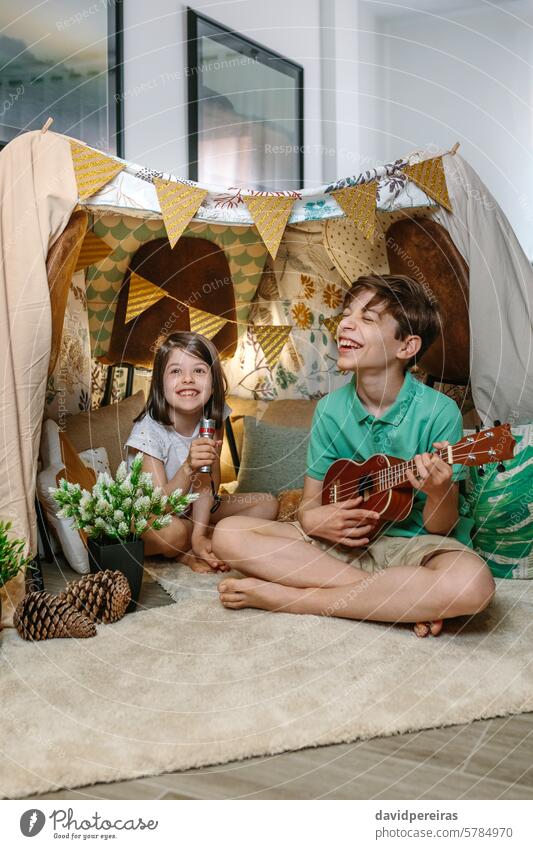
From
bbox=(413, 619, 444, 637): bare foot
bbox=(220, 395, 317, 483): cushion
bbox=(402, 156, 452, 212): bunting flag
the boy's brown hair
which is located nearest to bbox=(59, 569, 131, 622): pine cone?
bbox=(413, 619, 444, 637): bare foot

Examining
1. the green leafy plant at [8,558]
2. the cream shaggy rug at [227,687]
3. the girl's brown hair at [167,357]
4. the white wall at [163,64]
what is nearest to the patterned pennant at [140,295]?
the girl's brown hair at [167,357]

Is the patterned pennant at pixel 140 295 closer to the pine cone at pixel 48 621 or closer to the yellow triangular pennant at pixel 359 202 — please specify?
the yellow triangular pennant at pixel 359 202

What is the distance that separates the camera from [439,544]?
1.69m

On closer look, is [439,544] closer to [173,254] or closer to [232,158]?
[173,254]

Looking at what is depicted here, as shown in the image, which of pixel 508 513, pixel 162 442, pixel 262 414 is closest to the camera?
pixel 508 513

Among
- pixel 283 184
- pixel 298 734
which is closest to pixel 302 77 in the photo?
pixel 283 184

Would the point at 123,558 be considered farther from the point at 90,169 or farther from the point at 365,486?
the point at 90,169

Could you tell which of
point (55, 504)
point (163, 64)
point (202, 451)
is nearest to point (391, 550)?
point (202, 451)

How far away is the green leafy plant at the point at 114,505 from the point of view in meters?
1.77

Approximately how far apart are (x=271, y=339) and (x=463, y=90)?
1.75m

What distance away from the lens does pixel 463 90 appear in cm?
377

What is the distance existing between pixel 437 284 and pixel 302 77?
1840 mm

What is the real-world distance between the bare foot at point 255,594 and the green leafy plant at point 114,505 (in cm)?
21

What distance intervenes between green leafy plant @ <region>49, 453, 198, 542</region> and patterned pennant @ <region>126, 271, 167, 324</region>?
938 mm
